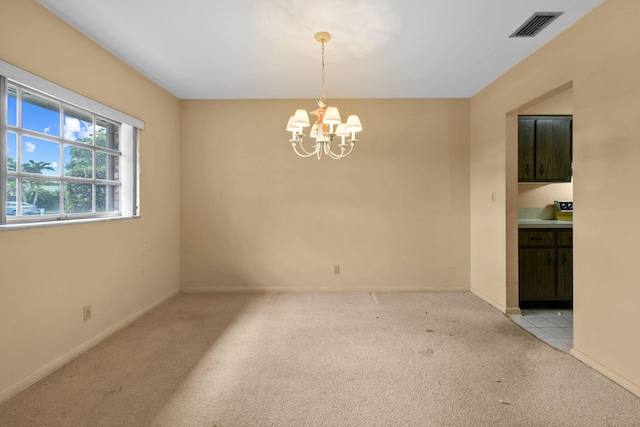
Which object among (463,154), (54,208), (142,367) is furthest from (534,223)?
(54,208)

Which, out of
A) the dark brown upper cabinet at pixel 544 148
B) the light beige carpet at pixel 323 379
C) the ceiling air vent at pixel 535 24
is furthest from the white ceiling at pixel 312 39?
the light beige carpet at pixel 323 379

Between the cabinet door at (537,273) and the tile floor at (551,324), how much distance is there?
0.17 metres

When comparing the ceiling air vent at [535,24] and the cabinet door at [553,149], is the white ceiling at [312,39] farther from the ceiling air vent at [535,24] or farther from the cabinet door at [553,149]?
the cabinet door at [553,149]

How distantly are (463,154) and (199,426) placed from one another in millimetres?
4016

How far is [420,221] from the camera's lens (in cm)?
413

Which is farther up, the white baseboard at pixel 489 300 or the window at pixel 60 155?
the window at pixel 60 155

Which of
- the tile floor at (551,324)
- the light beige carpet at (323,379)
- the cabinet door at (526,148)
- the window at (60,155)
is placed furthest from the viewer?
the cabinet door at (526,148)

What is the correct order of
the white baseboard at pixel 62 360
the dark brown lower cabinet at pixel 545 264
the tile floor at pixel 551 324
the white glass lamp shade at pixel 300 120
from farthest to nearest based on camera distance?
the dark brown lower cabinet at pixel 545 264 < the tile floor at pixel 551 324 < the white glass lamp shade at pixel 300 120 < the white baseboard at pixel 62 360

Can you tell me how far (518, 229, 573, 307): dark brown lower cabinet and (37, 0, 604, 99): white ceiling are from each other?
6.14 ft

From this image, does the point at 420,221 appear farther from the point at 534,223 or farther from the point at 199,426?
the point at 199,426

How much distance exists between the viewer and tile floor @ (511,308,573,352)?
2693 mm

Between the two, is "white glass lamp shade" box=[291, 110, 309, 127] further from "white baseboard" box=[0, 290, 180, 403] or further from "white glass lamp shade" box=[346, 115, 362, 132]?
"white baseboard" box=[0, 290, 180, 403]

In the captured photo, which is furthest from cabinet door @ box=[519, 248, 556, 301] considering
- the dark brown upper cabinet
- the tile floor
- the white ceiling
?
the white ceiling

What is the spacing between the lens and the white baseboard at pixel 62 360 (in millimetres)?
1917
